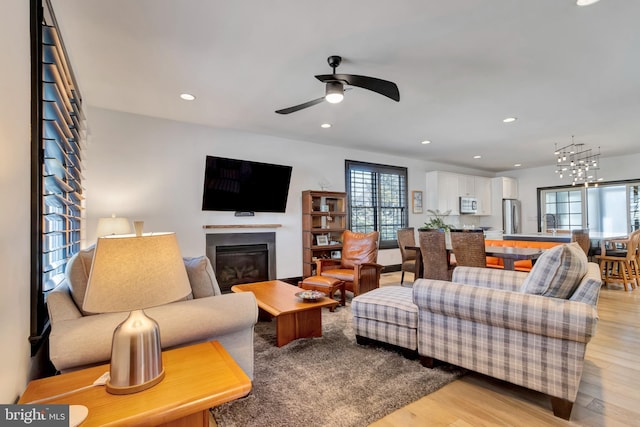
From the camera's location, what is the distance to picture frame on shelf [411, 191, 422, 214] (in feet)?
22.9

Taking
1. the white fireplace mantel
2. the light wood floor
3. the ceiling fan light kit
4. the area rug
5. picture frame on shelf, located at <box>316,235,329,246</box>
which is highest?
the ceiling fan light kit

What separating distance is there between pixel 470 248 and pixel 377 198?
9.80 feet

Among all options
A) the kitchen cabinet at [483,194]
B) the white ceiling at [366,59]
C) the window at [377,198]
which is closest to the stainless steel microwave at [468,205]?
the kitchen cabinet at [483,194]

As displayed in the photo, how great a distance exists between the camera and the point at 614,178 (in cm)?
691

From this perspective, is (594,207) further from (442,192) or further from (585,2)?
(585,2)

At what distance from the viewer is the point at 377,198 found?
6.44 metres

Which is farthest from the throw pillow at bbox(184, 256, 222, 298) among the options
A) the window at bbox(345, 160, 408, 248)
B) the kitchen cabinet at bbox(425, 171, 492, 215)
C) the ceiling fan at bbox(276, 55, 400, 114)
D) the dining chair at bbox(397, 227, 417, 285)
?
the kitchen cabinet at bbox(425, 171, 492, 215)

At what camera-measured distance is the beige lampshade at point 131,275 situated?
3.24ft

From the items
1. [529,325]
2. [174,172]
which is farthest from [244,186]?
[529,325]

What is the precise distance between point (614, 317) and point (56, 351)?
16.2 ft

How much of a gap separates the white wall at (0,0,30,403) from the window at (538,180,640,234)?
29.9 feet

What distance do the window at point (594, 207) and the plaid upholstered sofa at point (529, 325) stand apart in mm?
6629

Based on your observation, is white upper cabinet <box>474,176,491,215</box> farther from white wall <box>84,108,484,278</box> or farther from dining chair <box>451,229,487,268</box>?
dining chair <box>451,229,487,268</box>

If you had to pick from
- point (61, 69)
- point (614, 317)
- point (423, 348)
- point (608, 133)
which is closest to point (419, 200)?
point (608, 133)
